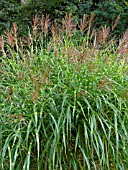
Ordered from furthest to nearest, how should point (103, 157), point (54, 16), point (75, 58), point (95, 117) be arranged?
point (54, 16)
point (75, 58)
point (95, 117)
point (103, 157)

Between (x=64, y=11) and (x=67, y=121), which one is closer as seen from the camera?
(x=67, y=121)

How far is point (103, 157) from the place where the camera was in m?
1.89

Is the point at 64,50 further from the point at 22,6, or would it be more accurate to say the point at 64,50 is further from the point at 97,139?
the point at 22,6

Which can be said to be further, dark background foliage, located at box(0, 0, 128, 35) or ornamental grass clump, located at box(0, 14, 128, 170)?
dark background foliage, located at box(0, 0, 128, 35)

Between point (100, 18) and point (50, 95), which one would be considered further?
point (100, 18)

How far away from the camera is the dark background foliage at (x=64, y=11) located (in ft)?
16.8

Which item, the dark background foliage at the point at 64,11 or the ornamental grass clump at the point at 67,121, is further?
the dark background foliage at the point at 64,11

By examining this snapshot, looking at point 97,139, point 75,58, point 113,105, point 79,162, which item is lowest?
point 79,162

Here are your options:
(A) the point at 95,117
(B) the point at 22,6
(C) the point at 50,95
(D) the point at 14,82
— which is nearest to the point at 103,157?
(A) the point at 95,117

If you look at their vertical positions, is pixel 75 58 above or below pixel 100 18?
above

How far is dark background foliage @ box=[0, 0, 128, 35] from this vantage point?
512cm

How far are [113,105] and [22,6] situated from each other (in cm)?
379

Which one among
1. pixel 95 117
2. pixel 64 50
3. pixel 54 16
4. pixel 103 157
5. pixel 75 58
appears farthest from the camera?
pixel 54 16

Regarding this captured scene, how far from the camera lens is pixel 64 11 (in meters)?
5.21
